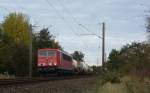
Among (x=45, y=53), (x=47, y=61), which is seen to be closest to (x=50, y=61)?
(x=47, y=61)

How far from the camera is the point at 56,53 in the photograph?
56.8 metres

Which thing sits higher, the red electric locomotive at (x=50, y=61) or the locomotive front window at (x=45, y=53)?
the locomotive front window at (x=45, y=53)


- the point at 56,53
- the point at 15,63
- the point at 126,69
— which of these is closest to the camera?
the point at 126,69

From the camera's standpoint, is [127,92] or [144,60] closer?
[127,92]

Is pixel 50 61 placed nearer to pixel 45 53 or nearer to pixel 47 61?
pixel 47 61

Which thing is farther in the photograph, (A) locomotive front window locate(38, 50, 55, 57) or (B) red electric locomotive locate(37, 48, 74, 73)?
(A) locomotive front window locate(38, 50, 55, 57)

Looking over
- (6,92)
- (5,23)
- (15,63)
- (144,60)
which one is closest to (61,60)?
(15,63)

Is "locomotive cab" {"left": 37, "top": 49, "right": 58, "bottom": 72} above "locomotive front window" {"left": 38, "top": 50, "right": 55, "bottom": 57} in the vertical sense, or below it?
below

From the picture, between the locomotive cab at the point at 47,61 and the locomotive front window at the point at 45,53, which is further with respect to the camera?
the locomotive front window at the point at 45,53

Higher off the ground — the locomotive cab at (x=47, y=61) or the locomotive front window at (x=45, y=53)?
the locomotive front window at (x=45, y=53)

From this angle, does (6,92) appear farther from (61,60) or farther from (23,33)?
(23,33)

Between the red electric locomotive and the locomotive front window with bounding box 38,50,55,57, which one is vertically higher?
the locomotive front window with bounding box 38,50,55,57

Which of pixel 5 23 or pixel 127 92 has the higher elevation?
pixel 5 23

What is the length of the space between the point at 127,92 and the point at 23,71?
174 ft
